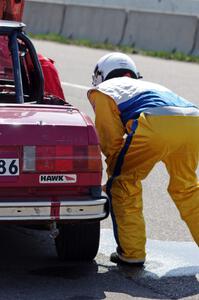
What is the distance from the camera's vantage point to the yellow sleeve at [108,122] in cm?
662

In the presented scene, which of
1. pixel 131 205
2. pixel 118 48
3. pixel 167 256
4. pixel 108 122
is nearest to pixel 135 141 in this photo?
pixel 108 122

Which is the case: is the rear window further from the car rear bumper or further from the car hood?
the car rear bumper

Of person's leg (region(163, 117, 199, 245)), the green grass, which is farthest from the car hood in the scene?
the green grass

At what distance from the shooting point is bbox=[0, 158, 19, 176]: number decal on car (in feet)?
19.4

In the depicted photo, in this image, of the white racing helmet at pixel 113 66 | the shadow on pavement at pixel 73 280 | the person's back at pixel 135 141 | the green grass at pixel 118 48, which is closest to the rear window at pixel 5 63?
the white racing helmet at pixel 113 66

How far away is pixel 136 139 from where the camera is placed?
6.52 metres

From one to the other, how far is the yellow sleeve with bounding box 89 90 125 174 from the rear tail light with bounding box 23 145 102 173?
56cm

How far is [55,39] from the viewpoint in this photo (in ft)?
70.4

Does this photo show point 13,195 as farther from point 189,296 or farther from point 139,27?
point 139,27

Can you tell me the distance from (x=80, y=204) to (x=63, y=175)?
20 cm

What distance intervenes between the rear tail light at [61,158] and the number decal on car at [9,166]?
5cm

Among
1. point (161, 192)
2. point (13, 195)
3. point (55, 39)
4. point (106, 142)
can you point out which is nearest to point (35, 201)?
point (13, 195)

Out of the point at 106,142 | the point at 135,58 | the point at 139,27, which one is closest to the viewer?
the point at 106,142

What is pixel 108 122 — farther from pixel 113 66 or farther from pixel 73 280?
pixel 73 280
